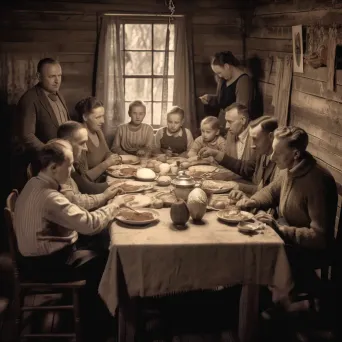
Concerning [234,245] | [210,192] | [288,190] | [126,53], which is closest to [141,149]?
[126,53]

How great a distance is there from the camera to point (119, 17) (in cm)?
730

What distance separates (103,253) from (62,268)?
1.40 feet

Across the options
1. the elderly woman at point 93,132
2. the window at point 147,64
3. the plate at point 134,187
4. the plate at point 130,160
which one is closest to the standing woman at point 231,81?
the window at point 147,64

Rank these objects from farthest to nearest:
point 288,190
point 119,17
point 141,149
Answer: point 119,17
point 141,149
point 288,190

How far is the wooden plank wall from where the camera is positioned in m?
7.17

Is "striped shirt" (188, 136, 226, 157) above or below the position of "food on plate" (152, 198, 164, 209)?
above

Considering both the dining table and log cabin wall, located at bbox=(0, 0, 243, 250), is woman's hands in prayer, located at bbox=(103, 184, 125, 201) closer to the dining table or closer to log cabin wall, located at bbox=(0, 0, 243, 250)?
the dining table

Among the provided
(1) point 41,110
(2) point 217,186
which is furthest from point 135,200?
(1) point 41,110

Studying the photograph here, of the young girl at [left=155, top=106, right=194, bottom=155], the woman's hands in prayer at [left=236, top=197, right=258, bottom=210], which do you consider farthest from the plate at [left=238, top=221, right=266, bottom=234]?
the young girl at [left=155, top=106, right=194, bottom=155]

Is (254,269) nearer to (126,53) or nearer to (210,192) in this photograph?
(210,192)

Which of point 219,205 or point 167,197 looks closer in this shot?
point 219,205

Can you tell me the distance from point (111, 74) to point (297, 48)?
2820 mm

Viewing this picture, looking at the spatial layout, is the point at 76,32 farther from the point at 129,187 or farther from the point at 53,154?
the point at 53,154

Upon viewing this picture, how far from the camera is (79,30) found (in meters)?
7.31
